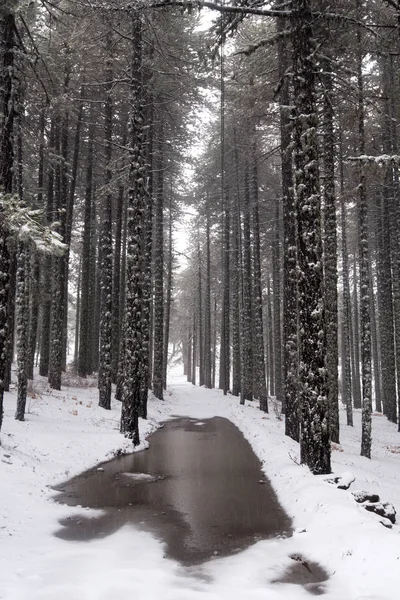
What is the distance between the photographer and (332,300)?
46.0ft

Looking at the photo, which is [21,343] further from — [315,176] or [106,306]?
[315,176]

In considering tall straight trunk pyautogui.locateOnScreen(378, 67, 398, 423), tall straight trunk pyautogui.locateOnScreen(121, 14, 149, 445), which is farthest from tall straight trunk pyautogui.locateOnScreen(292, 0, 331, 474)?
tall straight trunk pyautogui.locateOnScreen(378, 67, 398, 423)

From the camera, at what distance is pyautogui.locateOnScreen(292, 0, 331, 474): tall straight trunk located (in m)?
8.27

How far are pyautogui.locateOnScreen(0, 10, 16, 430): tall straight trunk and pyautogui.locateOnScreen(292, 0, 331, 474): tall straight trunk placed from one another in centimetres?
584

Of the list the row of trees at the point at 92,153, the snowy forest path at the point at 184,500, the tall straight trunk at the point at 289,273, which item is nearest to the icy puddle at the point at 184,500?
the snowy forest path at the point at 184,500

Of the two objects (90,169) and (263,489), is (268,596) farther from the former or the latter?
(90,169)

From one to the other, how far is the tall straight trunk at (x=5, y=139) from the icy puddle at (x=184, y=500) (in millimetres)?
2713

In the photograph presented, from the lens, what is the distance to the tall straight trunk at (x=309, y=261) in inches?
325

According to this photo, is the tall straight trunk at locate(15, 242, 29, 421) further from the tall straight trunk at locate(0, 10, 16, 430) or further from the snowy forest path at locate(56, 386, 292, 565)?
Answer: the snowy forest path at locate(56, 386, 292, 565)

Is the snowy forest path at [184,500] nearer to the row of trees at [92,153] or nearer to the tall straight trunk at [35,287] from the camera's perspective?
the row of trees at [92,153]

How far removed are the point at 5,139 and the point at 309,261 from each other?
22.1 ft

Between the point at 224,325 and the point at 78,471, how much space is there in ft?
63.2

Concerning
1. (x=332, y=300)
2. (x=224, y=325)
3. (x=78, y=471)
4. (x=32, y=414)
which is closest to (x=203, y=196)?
(x=224, y=325)

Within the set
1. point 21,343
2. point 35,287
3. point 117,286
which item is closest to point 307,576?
point 21,343
